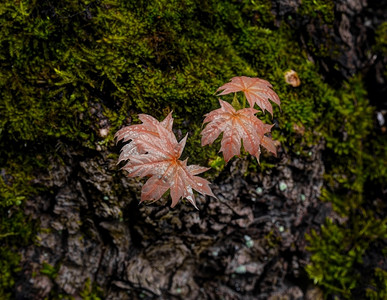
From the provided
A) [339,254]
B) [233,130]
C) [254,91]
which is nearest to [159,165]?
[233,130]

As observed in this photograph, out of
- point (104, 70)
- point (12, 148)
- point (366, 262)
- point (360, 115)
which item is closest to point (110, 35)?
point (104, 70)

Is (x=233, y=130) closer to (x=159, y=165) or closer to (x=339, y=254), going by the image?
(x=159, y=165)

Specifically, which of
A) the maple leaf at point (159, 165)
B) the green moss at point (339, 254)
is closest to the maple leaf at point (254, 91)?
the maple leaf at point (159, 165)

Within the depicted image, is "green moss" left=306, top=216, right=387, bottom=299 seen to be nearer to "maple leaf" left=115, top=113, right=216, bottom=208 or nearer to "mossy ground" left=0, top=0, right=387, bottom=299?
"mossy ground" left=0, top=0, right=387, bottom=299

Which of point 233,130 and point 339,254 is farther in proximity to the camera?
point 339,254

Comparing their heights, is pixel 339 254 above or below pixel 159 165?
below

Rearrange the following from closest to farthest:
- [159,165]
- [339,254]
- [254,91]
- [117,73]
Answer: [159,165]
[254,91]
[117,73]
[339,254]
